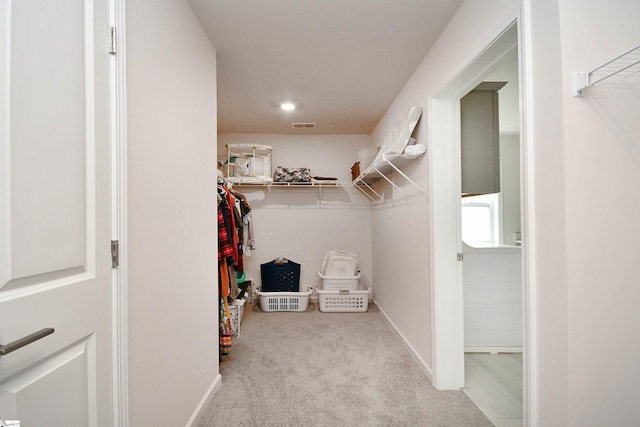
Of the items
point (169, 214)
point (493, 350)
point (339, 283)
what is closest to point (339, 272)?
point (339, 283)

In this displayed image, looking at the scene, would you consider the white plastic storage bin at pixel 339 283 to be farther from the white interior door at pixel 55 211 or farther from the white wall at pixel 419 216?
the white interior door at pixel 55 211

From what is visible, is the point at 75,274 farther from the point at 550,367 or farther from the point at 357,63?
the point at 357,63

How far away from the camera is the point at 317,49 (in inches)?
86.4

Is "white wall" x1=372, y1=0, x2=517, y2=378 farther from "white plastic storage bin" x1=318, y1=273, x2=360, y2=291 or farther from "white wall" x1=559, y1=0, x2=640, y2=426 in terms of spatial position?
"white wall" x1=559, y1=0, x2=640, y2=426

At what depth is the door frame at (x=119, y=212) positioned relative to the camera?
1.06 m

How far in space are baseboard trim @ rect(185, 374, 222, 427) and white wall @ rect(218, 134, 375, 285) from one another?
92.5 inches

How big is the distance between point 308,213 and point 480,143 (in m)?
2.61

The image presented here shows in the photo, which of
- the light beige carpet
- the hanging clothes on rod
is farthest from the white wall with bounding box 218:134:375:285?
the hanging clothes on rod

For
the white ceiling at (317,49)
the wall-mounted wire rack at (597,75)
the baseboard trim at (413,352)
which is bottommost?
the baseboard trim at (413,352)

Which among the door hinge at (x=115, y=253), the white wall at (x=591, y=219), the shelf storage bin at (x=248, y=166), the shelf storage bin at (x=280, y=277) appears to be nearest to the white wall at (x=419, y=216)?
the white wall at (x=591, y=219)

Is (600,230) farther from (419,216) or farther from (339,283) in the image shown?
(339,283)

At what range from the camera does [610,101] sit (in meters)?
1.08

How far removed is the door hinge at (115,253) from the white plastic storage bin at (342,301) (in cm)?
303

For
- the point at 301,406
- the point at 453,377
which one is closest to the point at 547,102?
the point at 453,377
